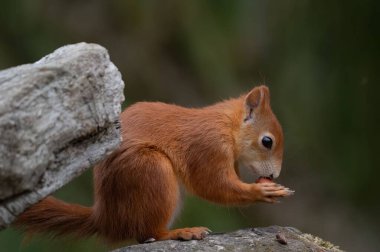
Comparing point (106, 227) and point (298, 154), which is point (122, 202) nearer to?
point (106, 227)

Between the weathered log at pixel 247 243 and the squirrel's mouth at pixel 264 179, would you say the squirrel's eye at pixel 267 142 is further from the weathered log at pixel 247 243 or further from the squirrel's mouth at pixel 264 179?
the weathered log at pixel 247 243

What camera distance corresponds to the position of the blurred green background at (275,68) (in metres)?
5.45

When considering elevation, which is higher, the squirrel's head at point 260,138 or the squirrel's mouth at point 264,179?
the squirrel's head at point 260,138

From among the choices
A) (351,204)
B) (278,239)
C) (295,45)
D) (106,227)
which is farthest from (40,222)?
(351,204)

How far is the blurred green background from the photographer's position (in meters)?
5.45

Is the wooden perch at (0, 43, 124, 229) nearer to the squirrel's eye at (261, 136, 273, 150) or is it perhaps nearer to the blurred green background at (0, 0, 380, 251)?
the squirrel's eye at (261, 136, 273, 150)

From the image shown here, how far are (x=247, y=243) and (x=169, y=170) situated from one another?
384 millimetres

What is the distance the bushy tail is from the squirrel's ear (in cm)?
74

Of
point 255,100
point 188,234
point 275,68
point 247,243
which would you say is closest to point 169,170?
point 188,234

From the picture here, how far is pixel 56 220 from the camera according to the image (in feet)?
10.2

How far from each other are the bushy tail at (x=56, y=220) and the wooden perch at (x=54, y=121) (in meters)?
0.79

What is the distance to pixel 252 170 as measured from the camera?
3471mm

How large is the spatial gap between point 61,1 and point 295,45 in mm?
1535

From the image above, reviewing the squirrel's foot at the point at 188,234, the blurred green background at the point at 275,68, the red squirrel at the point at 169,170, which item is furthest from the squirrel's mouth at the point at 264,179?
the blurred green background at the point at 275,68
